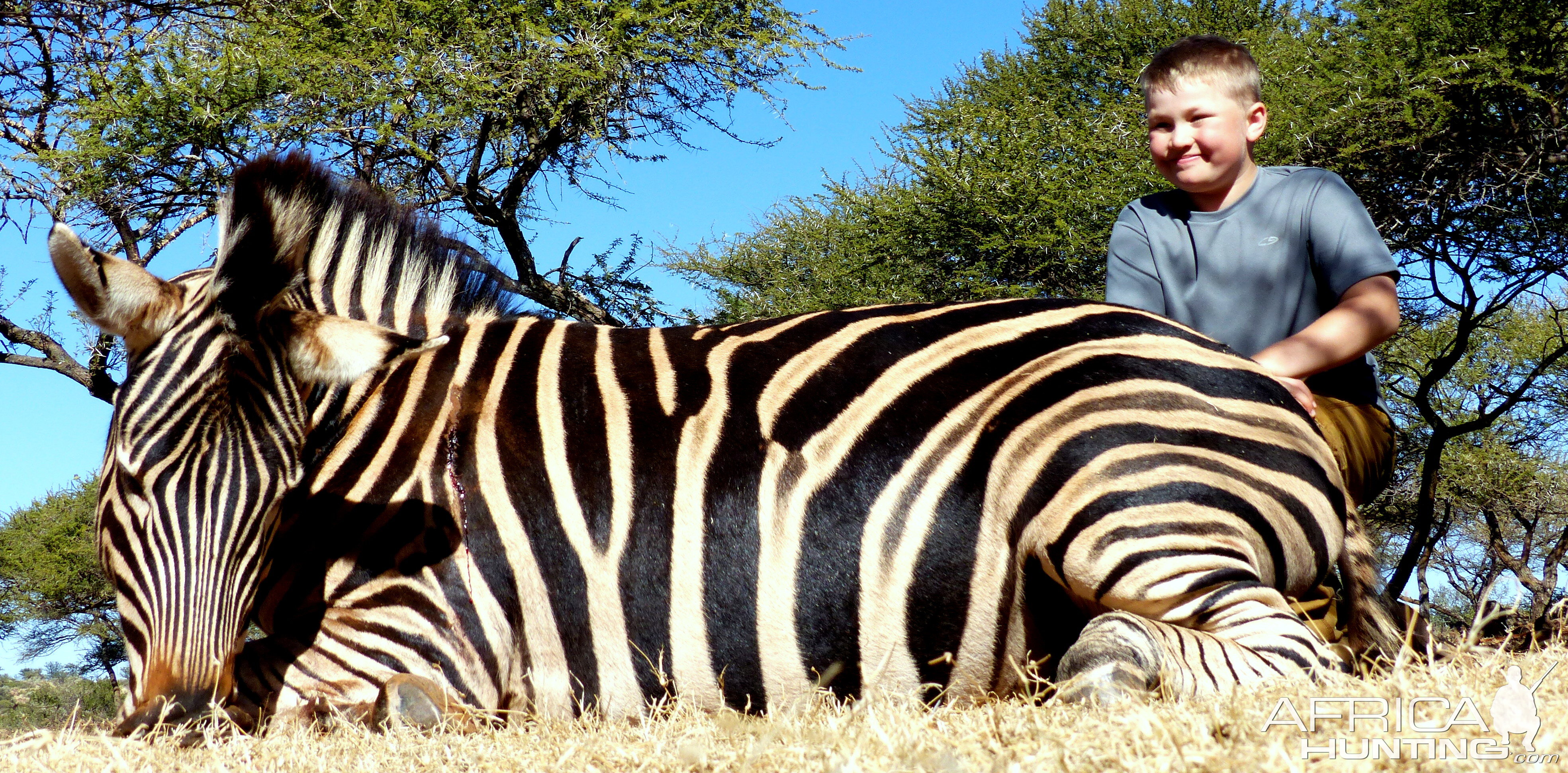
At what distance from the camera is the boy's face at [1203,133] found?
3.49 metres

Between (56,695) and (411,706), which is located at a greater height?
(411,706)

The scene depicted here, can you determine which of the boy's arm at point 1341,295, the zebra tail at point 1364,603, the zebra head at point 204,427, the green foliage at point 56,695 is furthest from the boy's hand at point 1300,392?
the green foliage at point 56,695

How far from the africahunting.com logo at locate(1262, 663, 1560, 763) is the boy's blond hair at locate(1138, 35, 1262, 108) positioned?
2220 millimetres

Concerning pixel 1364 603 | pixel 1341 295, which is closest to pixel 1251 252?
pixel 1341 295

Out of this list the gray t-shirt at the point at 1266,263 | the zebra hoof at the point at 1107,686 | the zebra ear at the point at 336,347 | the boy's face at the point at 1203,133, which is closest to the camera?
the zebra hoof at the point at 1107,686

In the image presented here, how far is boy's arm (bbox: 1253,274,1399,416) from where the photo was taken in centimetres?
303

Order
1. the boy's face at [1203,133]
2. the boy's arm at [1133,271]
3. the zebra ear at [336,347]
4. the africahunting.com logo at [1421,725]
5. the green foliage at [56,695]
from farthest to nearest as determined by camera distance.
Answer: the green foliage at [56,695] → the boy's arm at [1133,271] → the boy's face at [1203,133] → the zebra ear at [336,347] → the africahunting.com logo at [1421,725]

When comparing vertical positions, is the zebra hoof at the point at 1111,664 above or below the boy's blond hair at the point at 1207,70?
below

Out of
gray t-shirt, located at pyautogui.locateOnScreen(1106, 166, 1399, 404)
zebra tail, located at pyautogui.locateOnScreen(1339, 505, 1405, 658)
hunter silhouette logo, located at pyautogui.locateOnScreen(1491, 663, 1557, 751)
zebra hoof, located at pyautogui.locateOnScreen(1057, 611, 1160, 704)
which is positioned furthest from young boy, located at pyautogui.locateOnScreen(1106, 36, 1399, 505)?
hunter silhouette logo, located at pyautogui.locateOnScreen(1491, 663, 1557, 751)

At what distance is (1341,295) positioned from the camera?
329 centimetres

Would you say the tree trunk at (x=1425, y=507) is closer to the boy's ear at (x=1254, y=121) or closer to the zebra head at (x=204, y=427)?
the boy's ear at (x=1254, y=121)

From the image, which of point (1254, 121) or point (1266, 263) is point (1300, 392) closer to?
point (1266, 263)

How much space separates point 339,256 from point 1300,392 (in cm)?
270

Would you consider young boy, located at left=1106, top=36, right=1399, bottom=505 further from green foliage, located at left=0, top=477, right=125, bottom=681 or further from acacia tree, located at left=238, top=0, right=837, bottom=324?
green foliage, located at left=0, top=477, right=125, bottom=681
